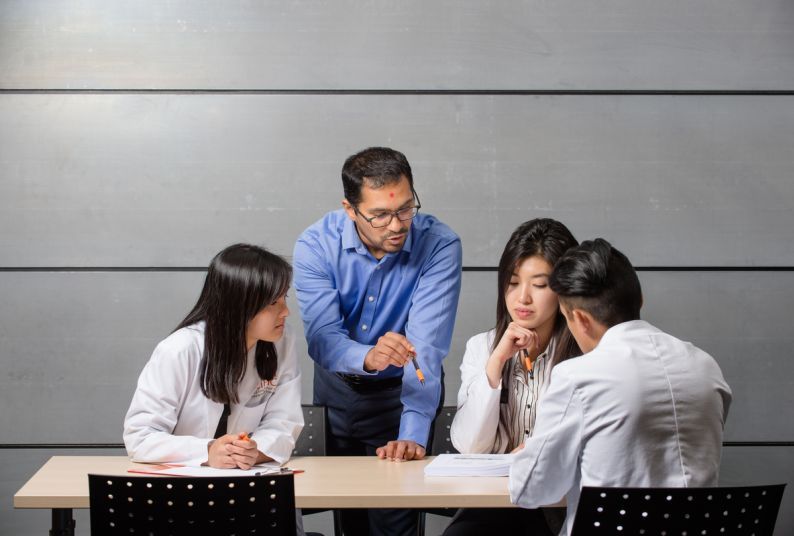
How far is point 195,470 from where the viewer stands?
2.32m

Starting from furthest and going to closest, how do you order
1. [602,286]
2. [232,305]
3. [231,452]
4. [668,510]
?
[232,305] < [231,452] < [602,286] < [668,510]

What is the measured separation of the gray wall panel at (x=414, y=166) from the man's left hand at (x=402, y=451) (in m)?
1.38

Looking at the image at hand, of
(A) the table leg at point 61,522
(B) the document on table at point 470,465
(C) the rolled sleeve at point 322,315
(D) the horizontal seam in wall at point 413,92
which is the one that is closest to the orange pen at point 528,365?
(B) the document on table at point 470,465

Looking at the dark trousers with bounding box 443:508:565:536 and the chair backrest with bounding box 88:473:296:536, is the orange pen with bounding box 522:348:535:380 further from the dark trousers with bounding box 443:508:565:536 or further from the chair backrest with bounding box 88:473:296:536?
the chair backrest with bounding box 88:473:296:536

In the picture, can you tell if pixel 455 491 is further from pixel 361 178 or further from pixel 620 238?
pixel 620 238

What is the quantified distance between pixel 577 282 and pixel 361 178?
2.82ft

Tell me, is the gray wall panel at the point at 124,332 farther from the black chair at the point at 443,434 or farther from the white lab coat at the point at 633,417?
the white lab coat at the point at 633,417

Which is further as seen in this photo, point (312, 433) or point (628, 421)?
point (312, 433)

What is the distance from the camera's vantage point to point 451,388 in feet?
12.6

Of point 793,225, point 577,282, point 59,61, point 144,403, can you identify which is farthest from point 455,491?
point 59,61

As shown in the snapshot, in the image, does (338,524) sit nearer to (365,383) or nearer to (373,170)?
(365,383)

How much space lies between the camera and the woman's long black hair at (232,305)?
248 centimetres

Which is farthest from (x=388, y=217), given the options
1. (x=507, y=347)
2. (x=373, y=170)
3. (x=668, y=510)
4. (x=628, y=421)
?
(x=668, y=510)

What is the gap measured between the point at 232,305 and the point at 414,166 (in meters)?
1.51
